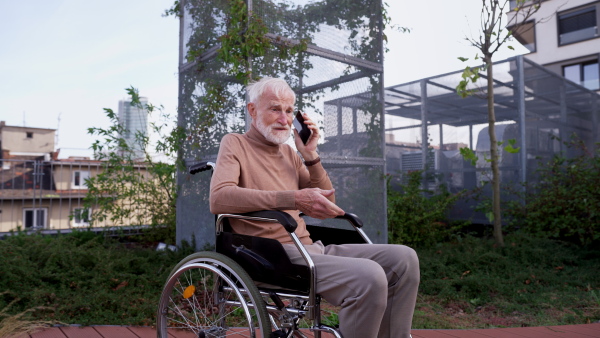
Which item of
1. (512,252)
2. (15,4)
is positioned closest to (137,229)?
(512,252)

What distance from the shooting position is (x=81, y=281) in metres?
3.36

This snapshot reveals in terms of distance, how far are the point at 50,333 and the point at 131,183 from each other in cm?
309

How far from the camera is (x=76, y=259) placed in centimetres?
377

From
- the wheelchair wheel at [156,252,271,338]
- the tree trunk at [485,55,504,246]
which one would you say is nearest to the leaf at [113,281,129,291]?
the wheelchair wheel at [156,252,271,338]

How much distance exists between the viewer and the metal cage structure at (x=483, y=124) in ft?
22.8

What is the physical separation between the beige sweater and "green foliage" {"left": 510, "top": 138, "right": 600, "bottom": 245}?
4480 millimetres

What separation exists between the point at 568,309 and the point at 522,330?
2.74 feet

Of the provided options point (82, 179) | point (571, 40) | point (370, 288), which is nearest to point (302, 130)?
point (370, 288)

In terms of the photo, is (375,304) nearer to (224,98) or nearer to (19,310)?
(19,310)

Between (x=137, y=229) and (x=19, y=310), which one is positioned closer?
(x=19, y=310)

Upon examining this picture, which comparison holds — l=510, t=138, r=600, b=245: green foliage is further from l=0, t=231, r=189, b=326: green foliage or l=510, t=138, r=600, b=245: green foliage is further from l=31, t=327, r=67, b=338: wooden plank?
l=31, t=327, r=67, b=338: wooden plank

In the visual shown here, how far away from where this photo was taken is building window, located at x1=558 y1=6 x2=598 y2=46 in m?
18.5

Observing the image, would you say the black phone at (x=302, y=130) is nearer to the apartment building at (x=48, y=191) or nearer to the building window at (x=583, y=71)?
the apartment building at (x=48, y=191)

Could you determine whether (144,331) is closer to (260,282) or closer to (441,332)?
(260,282)
